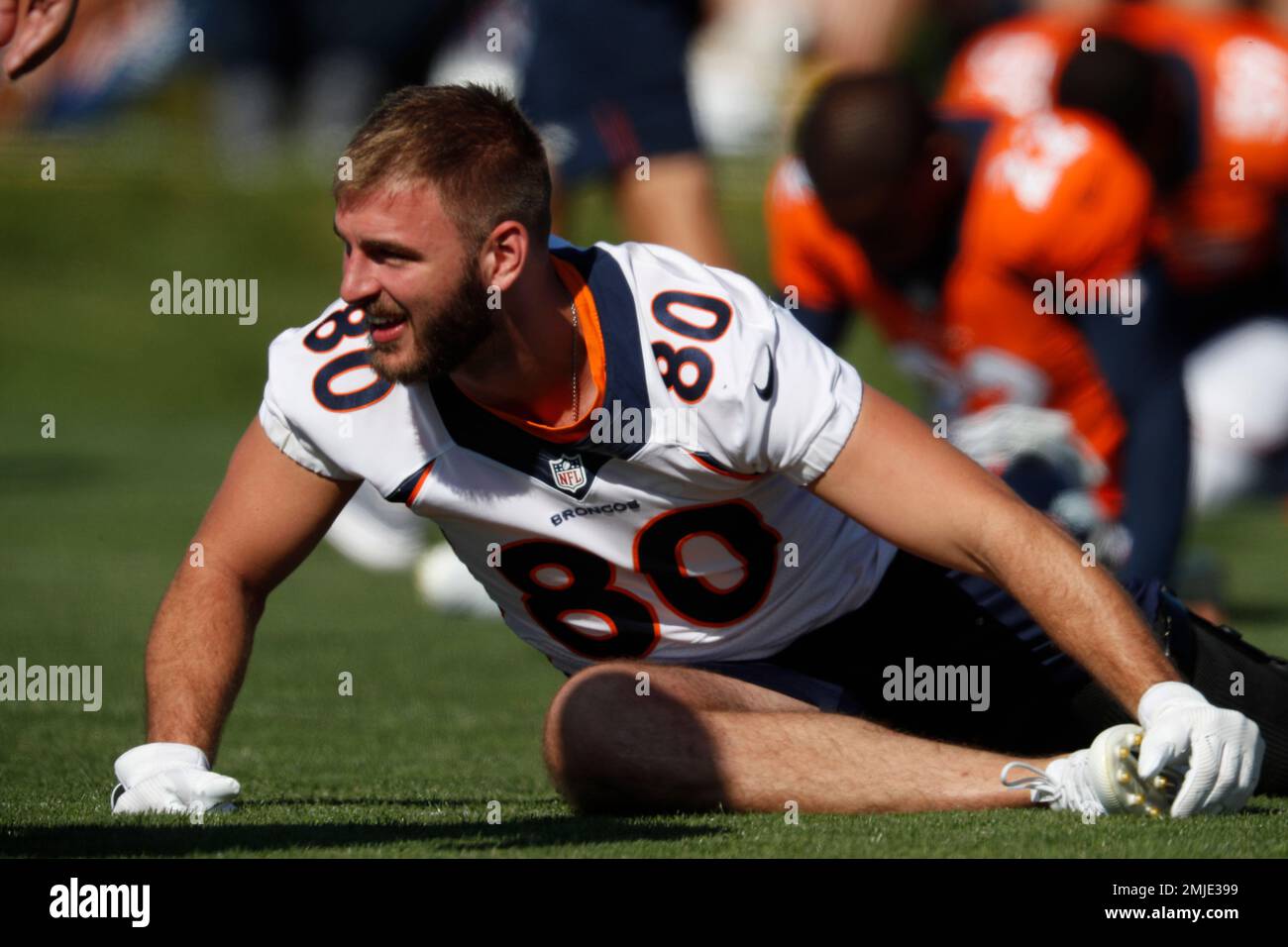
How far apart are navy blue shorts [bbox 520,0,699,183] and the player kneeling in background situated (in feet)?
11.0

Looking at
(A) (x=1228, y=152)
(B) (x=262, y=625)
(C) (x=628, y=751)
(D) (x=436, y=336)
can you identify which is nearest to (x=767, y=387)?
(D) (x=436, y=336)

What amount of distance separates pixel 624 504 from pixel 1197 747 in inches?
43.4

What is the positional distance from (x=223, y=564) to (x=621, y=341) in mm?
880

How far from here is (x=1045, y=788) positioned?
146 inches

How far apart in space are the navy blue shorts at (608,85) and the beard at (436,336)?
12.1 feet

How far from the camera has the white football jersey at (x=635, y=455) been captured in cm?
364

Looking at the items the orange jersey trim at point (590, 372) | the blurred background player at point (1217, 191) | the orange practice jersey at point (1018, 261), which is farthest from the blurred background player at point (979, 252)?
the orange jersey trim at point (590, 372)

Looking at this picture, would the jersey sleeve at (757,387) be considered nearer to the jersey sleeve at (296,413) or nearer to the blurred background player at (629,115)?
the jersey sleeve at (296,413)

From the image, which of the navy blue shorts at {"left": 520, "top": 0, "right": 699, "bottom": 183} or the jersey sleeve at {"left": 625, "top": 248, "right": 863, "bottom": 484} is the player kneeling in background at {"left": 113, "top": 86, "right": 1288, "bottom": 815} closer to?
the jersey sleeve at {"left": 625, "top": 248, "right": 863, "bottom": 484}

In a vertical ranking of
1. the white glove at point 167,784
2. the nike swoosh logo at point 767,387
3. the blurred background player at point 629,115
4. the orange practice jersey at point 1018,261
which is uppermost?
the blurred background player at point 629,115

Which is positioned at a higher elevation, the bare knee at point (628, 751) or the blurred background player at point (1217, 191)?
the blurred background player at point (1217, 191)

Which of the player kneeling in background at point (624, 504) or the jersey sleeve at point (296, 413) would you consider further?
the jersey sleeve at point (296, 413)

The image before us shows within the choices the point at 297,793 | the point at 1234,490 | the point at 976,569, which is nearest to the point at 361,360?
the point at 297,793

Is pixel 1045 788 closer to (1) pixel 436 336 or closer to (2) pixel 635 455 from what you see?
(2) pixel 635 455
